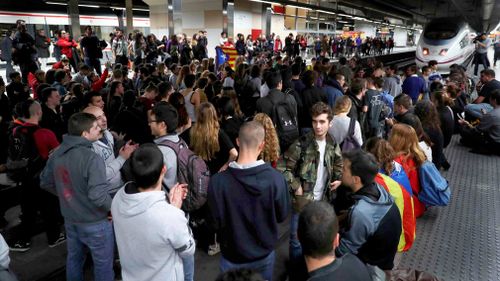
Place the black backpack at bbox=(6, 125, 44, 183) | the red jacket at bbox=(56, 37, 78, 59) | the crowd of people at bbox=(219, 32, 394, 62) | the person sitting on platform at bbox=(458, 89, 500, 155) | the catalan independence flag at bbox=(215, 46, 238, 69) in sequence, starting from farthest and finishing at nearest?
the crowd of people at bbox=(219, 32, 394, 62) → the catalan independence flag at bbox=(215, 46, 238, 69) → the red jacket at bbox=(56, 37, 78, 59) → the person sitting on platform at bbox=(458, 89, 500, 155) → the black backpack at bbox=(6, 125, 44, 183)

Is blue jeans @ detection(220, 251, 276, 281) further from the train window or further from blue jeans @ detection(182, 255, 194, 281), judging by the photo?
the train window

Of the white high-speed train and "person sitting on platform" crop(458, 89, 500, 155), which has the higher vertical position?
the white high-speed train

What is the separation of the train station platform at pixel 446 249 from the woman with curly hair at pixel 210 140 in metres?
1.13

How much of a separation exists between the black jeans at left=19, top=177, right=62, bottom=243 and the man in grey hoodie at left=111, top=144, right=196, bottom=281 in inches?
93.3

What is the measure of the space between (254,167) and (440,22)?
19321mm

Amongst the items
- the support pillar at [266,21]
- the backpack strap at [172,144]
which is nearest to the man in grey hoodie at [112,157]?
the backpack strap at [172,144]

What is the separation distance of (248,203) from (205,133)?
1.42 meters

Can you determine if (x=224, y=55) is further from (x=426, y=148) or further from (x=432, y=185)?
(x=432, y=185)

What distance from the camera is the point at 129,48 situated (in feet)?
51.4

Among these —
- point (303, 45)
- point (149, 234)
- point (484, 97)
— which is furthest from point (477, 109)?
point (303, 45)

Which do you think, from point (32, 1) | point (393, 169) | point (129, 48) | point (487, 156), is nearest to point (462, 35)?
point (487, 156)

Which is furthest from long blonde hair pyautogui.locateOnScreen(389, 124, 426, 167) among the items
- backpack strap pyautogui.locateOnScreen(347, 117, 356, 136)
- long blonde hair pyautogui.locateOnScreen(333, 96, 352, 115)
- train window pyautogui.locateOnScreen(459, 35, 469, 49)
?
train window pyautogui.locateOnScreen(459, 35, 469, 49)

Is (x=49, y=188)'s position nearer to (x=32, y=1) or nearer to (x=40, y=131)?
(x=40, y=131)

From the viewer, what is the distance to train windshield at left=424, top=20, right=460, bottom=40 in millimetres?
16797
